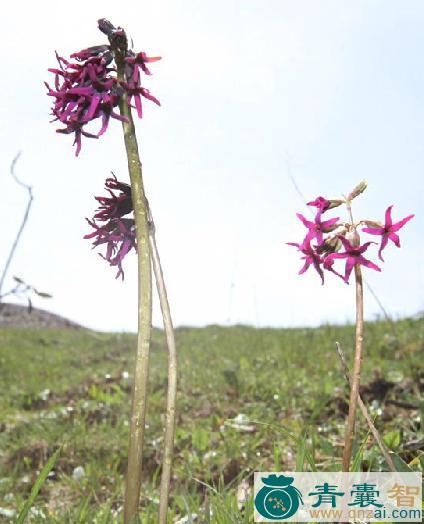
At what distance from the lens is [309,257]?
1.87m

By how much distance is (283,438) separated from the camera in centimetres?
473

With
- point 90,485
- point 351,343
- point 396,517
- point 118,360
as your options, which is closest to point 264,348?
point 351,343

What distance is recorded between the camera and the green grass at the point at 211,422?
12.0 feet

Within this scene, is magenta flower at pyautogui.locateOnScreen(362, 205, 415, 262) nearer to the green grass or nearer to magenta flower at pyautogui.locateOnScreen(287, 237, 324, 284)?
magenta flower at pyautogui.locateOnScreen(287, 237, 324, 284)

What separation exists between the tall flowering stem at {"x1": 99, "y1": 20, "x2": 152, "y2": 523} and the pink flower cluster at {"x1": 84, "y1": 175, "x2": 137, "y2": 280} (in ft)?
0.39

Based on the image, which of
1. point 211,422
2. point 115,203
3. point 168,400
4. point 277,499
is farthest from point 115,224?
point 211,422

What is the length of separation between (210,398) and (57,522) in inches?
123

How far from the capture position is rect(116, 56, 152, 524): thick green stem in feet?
5.92

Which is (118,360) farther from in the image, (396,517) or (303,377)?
(396,517)

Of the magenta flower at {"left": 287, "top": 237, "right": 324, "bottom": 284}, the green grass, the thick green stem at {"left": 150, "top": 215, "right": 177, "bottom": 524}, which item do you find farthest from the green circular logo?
the magenta flower at {"left": 287, "top": 237, "right": 324, "bottom": 284}

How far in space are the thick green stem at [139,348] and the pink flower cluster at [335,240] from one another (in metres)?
0.43

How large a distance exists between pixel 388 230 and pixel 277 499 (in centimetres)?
122

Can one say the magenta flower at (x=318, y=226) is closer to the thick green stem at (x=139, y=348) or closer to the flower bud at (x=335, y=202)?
the flower bud at (x=335, y=202)

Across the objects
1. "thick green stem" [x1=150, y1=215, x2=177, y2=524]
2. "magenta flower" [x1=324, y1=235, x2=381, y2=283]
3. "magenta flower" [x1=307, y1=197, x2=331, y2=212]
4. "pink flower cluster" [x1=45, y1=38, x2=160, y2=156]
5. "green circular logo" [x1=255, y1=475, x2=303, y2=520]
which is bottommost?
"green circular logo" [x1=255, y1=475, x2=303, y2=520]
